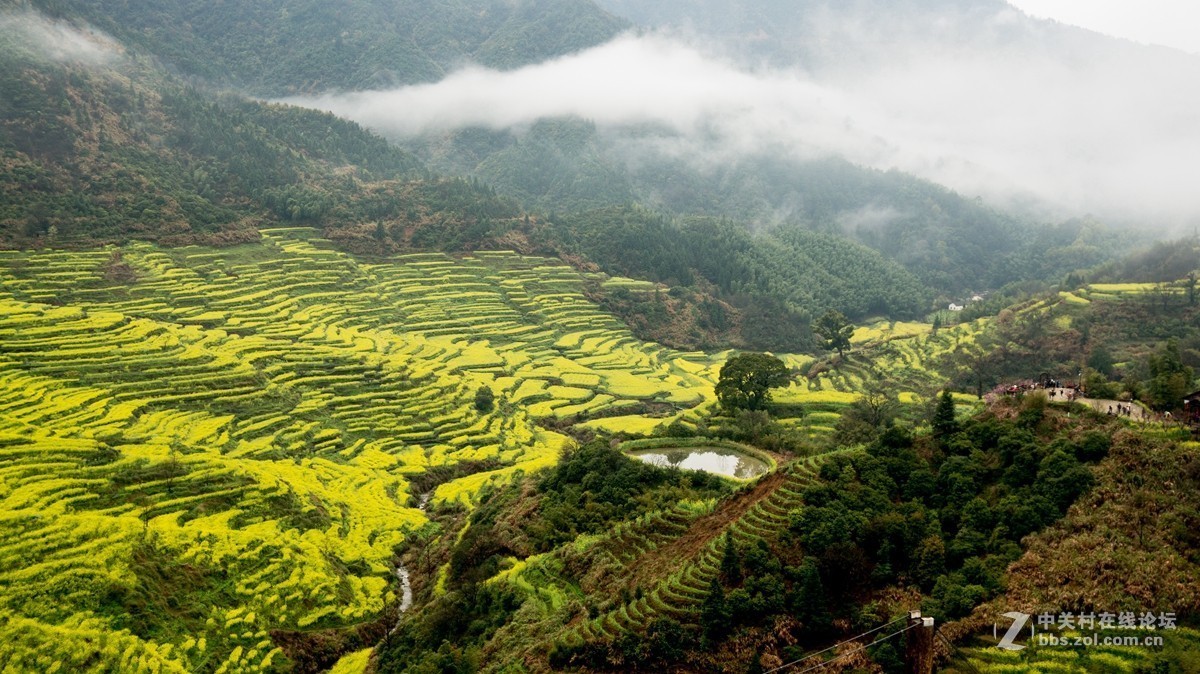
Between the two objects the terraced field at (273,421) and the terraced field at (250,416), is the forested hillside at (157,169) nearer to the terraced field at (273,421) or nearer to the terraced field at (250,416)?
the terraced field at (250,416)

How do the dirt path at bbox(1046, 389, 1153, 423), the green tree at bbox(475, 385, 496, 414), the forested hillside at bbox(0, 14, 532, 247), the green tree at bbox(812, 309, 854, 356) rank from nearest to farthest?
the dirt path at bbox(1046, 389, 1153, 423) < the green tree at bbox(475, 385, 496, 414) < the green tree at bbox(812, 309, 854, 356) < the forested hillside at bbox(0, 14, 532, 247)

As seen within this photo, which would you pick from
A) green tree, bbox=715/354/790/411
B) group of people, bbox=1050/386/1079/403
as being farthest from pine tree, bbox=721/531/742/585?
green tree, bbox=715/354/790/411

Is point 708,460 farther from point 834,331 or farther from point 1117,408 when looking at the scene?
point 834,331

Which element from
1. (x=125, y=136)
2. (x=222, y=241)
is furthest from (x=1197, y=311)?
(x=125, y=136)

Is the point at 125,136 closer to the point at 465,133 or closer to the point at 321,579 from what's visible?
the point at 321,579

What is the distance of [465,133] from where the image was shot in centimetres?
17938

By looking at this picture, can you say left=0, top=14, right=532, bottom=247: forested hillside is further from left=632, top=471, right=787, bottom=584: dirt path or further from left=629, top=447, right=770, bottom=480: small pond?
left=632, top=471, right=787, bottom=584: dirt path

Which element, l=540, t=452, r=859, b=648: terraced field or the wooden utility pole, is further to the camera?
l=540, t=452, r=859, b=648: terraced field

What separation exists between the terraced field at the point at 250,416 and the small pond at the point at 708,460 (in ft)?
29.7

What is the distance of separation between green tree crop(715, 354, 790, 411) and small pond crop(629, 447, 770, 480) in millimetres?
7226

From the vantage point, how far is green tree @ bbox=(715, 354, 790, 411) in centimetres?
4100

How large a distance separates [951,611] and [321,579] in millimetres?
21987

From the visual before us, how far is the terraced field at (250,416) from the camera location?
25.2 meters

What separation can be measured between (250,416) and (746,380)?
26538 mm
